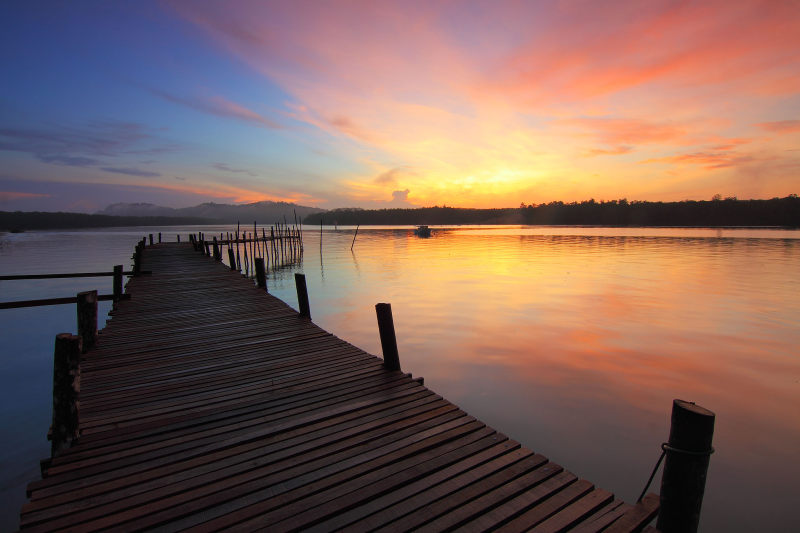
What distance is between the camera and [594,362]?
430 inches

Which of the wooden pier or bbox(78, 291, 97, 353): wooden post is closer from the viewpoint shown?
the wooden pier

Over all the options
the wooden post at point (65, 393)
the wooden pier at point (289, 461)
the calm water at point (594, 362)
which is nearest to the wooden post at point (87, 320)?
the wooden pier at point (289, 461)

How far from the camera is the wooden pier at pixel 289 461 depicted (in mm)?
3295

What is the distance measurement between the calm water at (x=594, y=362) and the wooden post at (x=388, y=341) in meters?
2.59

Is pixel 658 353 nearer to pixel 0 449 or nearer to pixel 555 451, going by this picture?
pixel 555 451

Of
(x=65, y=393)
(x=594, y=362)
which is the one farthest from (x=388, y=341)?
(x=594, y=362)

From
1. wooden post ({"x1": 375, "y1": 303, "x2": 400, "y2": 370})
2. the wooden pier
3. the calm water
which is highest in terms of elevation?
wooden post ({"x1": 375, "y1": 303, "x2": 400, "y2": 370})

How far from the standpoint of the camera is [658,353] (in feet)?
38.1

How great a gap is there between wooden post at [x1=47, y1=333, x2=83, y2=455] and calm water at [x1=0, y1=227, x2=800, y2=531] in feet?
7.24

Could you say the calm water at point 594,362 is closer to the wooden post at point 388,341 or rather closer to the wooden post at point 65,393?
the wooden post at point 65,393

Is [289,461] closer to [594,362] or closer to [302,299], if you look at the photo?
[302,299]

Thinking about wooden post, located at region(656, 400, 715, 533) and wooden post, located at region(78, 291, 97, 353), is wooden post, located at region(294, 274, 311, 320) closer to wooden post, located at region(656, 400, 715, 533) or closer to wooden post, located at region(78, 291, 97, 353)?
wooden post, located at region(78, 291, 97, 353)

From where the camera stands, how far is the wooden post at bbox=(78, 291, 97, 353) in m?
7.49

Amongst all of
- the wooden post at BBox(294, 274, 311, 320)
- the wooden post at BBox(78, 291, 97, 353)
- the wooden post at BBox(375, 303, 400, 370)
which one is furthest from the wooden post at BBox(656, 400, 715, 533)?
the wooden post at BBox(78, 291, 97, 353)
